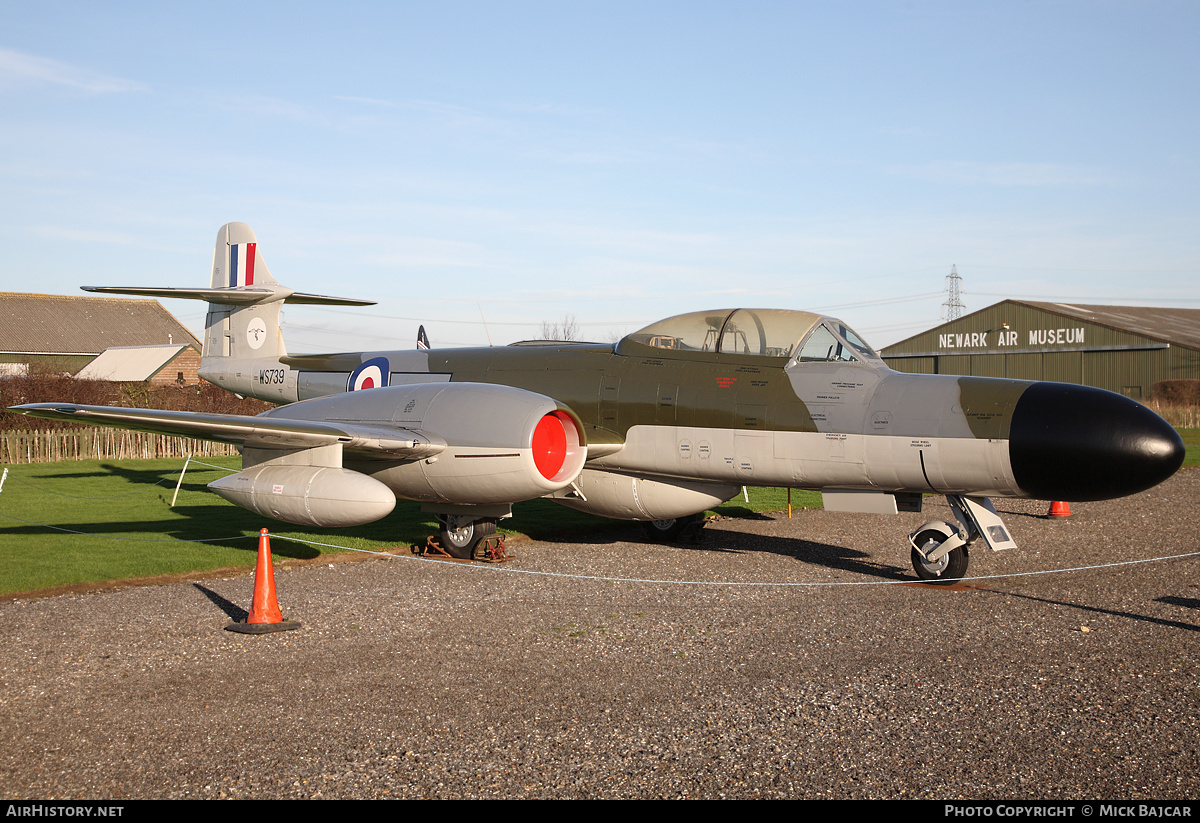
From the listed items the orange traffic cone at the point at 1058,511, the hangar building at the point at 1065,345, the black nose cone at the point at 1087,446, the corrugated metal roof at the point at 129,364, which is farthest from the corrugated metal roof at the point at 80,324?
the black nose cone at the point at 1087,446

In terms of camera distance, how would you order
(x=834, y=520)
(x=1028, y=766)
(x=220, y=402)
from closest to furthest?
(x=1028, y=766) → (x=834, y=520) → (x=220, y=402)

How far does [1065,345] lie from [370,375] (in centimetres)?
4156

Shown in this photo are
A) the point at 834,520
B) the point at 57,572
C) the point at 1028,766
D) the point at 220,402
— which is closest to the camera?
the point at 1028,766

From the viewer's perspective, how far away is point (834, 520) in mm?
14023

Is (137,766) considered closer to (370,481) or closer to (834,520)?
(370,481)

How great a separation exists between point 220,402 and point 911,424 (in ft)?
85.8

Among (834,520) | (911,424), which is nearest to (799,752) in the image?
(911,424)

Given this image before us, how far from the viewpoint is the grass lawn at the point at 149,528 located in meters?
9.79

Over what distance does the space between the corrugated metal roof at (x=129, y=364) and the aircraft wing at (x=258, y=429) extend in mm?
34258

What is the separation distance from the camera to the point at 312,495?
851cm

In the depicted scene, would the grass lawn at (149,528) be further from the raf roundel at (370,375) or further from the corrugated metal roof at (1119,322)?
the corrugated metal roof at (1119,322)

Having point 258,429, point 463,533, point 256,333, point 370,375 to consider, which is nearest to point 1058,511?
point 463,533

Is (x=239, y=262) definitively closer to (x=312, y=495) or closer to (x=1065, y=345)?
(x=312, y=495)

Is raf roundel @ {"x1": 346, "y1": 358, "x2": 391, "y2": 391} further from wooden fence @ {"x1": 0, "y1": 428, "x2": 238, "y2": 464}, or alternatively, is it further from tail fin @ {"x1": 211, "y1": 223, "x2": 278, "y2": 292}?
wooden fence @ {"x1": 0, "y1": 428, "x2": 238, "y2": 464}
